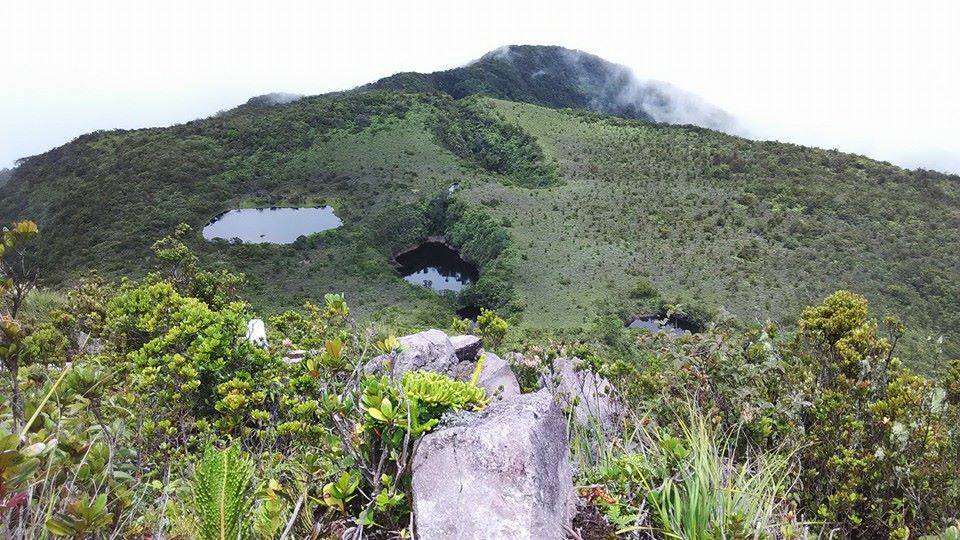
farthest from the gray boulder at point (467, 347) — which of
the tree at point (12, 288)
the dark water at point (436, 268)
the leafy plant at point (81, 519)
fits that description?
the dark water at point (436, 268)

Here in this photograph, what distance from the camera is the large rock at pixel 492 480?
211 centimetres

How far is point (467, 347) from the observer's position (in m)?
10.5

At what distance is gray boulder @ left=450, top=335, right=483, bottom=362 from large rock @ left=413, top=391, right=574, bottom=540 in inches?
301

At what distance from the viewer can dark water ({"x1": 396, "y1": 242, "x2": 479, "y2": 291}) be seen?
149 ft

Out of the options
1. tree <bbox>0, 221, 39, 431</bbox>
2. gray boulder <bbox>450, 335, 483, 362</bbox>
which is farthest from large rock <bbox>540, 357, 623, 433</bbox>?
gray boulder <bbox>450, 335, 483, 362</bbox>

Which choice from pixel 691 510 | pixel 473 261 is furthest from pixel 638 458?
pixel 473 261

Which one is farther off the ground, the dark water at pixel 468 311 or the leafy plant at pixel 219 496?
the leafy plant at pixel 219 496

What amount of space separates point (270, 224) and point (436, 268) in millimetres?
14985

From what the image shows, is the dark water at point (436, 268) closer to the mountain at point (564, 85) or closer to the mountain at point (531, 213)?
the mountain at point (531, 213)

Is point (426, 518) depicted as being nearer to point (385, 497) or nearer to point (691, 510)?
point (385, 497)

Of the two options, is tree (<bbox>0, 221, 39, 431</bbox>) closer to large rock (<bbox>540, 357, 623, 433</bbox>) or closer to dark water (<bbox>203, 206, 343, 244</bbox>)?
large rock (<bbox>540, 357, 623, 433</bbox>)

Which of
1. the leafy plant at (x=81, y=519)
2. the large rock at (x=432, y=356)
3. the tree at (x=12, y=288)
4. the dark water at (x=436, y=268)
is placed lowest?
the dark water at (x=436, y=268)

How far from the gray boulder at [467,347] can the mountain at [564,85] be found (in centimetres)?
9809

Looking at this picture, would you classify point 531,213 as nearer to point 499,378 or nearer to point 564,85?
point 499,378
